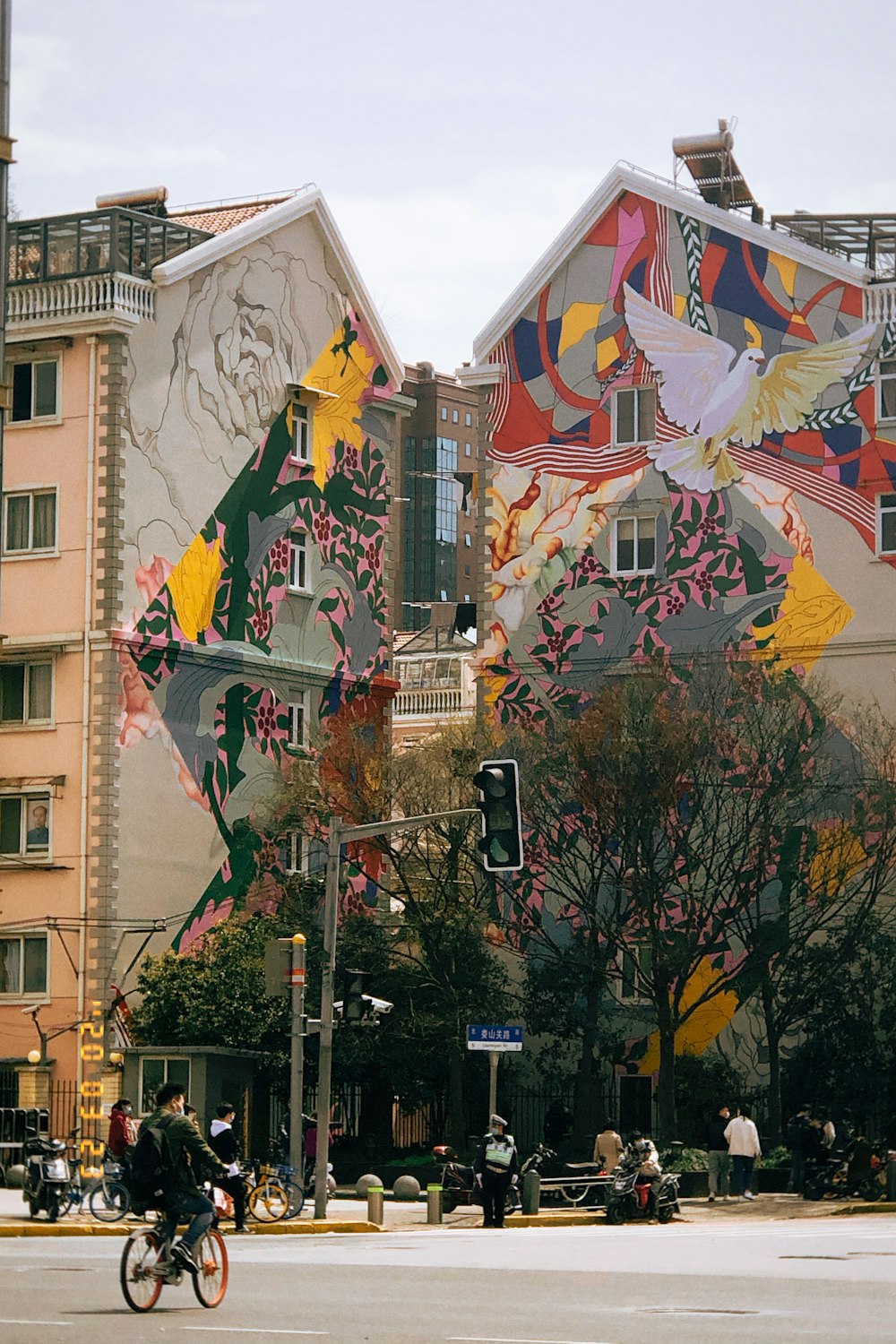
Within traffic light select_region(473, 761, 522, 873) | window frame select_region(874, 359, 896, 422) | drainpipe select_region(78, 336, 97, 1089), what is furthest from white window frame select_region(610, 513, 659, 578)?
traffic light select_region(473, 761, 522, 873)

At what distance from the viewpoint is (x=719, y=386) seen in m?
53.7

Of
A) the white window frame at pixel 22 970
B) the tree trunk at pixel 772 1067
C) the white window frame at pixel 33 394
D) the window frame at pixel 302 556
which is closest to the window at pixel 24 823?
the white window frame at pixel 22 970

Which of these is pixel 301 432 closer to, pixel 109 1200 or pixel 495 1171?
pixel 495 1171

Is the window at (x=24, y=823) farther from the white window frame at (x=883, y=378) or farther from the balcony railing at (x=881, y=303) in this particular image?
the balcony railing at (x=881, y=303)

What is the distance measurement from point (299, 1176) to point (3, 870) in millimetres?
17902

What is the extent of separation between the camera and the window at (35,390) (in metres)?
52.1

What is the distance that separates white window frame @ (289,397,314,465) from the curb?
26745 mm

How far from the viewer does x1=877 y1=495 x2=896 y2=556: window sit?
169 ft

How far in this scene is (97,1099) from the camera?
48531mm

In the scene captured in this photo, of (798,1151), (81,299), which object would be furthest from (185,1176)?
(81,299)

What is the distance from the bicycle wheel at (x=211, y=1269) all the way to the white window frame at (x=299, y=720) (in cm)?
3624

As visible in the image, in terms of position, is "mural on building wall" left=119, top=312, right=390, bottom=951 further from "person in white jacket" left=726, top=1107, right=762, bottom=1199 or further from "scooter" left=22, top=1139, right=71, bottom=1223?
"scooter" left=22, top=1139, right=71, bottom=1223

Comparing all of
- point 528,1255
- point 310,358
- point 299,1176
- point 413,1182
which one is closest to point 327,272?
point 310,358

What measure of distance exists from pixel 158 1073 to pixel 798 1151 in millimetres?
13051
